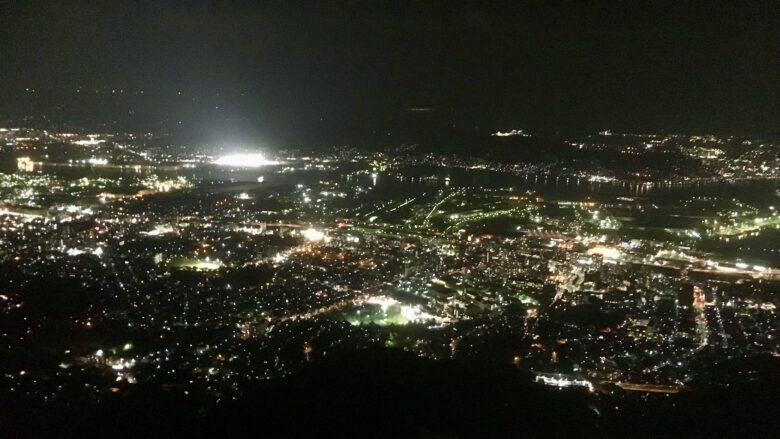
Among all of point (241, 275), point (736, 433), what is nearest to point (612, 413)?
point (736, 433)

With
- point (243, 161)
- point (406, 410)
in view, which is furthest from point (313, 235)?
point (243, 161)

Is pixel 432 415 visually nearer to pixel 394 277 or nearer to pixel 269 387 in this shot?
pixel 269 387

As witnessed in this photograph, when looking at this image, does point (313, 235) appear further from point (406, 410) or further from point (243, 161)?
point (243, 161)

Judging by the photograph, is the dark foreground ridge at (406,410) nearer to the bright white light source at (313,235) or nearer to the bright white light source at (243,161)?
the bright white light source at (313,235)

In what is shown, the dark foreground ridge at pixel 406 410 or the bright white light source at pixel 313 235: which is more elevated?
the dark foreground ridge at pixel 406 410

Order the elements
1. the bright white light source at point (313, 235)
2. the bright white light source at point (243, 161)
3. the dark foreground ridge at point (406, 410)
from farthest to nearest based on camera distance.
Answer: the bright white light source at point (243, 161)
the bright white light source at point (313, 235)
the dark foreground ridge at point (406, 410)

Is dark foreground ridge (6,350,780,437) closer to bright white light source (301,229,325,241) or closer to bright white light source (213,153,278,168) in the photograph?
bright white light source (301,229,325,241)

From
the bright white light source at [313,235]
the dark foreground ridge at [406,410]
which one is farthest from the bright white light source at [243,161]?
the dark foreground ridge at [406,410]

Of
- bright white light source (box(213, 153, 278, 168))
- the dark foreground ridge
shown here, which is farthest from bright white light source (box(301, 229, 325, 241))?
bright white light source (box(213, 153, 278, 168))
